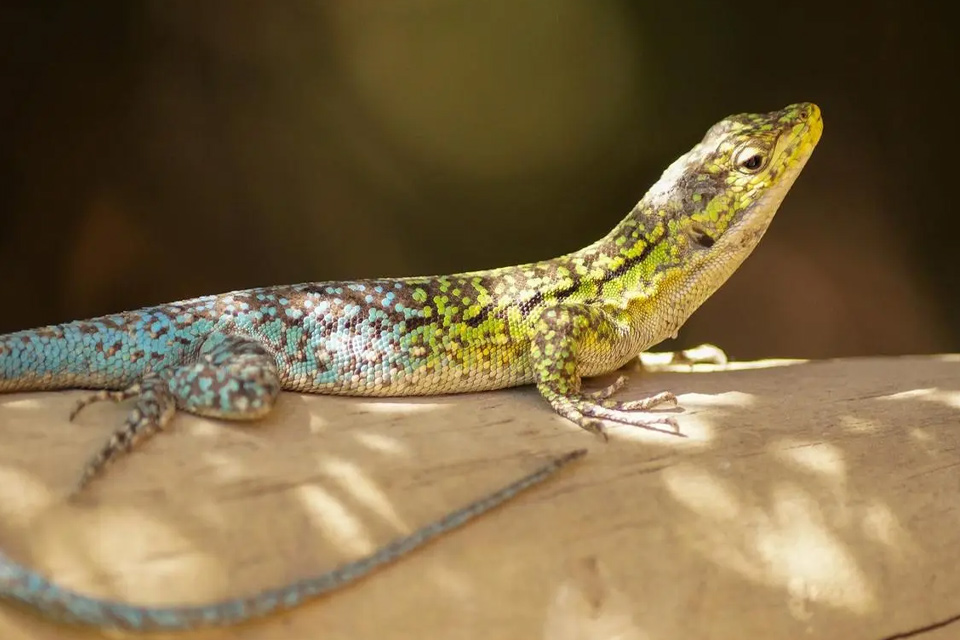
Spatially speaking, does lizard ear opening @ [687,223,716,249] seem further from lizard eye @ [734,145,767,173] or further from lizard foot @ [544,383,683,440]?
lizard foot @ [544,383,683,440]

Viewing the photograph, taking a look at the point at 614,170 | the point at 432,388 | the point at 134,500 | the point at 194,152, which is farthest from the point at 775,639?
the point at 194,152

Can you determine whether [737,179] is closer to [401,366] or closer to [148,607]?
[401,366]

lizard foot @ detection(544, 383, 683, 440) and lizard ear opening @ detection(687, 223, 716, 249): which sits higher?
lizard ear opening @ detection(687, 223, 716, 249)

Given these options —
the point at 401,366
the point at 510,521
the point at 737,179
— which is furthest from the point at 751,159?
the point at 510,521

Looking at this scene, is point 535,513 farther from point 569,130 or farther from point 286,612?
point 569,130

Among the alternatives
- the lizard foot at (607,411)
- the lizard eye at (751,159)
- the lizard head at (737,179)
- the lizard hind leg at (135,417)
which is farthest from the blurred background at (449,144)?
the lizard foot at (607,411)

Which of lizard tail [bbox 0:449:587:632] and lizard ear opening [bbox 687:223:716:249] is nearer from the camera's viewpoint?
lizard tail [bbox 0:449:587:632]

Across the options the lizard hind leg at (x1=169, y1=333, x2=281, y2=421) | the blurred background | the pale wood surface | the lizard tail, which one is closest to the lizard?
the lizard hind leg at (x1=169, y1=333, x2=281, y2=421)
